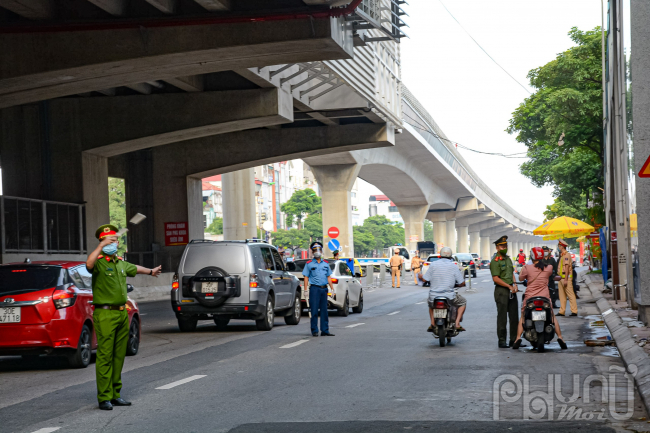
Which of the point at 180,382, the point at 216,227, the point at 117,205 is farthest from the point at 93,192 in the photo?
the point at 216,227

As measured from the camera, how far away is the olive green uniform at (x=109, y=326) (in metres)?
8.61

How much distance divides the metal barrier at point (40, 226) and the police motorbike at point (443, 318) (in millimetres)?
16856

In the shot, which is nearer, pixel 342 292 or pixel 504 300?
pixel 504 300

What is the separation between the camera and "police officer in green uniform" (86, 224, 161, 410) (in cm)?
861

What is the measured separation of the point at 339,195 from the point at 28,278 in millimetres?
45856

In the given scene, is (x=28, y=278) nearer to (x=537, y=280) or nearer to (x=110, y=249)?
(x=110, y=249)

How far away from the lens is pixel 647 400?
328 inches

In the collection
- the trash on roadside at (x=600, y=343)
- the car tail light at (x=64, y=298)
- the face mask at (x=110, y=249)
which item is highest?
the face mask at (x=110, y=249)

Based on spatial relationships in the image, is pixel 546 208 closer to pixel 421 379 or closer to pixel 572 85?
pixel 572 85

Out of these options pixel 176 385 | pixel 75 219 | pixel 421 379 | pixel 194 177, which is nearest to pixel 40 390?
pixel 176 385

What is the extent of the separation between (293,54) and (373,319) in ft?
22.2

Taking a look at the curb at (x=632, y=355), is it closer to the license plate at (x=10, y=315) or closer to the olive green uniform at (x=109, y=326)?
the olive green uniform at (x=109, y=326)

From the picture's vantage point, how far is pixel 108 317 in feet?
28.7

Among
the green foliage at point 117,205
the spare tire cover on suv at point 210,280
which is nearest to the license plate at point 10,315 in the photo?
the spare tire cover on suv at point 210,280
